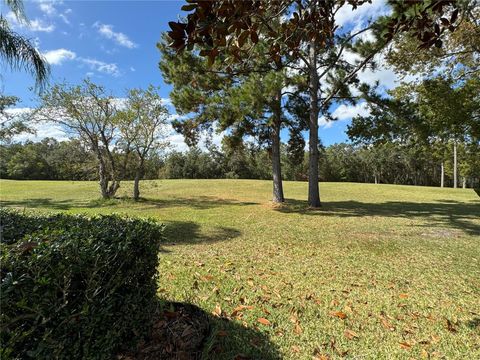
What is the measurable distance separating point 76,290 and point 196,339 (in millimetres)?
1132

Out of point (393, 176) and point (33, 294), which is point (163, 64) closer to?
point (33, 294)

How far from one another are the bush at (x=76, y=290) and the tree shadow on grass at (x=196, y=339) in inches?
6.9

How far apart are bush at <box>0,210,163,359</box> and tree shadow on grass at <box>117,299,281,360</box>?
18 centimetres

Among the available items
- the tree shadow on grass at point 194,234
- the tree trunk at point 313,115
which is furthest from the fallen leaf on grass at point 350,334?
the tree trunk at point 313,115

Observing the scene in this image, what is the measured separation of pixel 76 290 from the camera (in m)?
1.47

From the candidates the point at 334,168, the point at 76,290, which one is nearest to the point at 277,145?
the point at 76,290

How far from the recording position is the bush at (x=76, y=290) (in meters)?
1.25

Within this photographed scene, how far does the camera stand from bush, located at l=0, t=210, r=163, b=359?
125 cm

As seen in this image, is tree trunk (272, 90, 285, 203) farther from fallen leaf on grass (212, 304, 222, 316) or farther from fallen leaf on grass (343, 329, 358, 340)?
fallen leaf on grass (343, 329, 358, 340)

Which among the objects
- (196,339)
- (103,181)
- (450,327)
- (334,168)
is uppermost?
(334,168)

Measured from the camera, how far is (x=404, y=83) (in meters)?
9.80

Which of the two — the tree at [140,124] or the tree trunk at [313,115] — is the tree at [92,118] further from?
the tree trunk at [313,115]

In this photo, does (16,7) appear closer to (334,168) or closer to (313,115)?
(313,115)

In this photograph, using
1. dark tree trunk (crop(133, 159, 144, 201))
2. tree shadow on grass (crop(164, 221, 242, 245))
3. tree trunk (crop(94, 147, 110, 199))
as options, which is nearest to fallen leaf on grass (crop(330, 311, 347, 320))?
tree shadow on grass (crop(164, 221, 242, 245))
